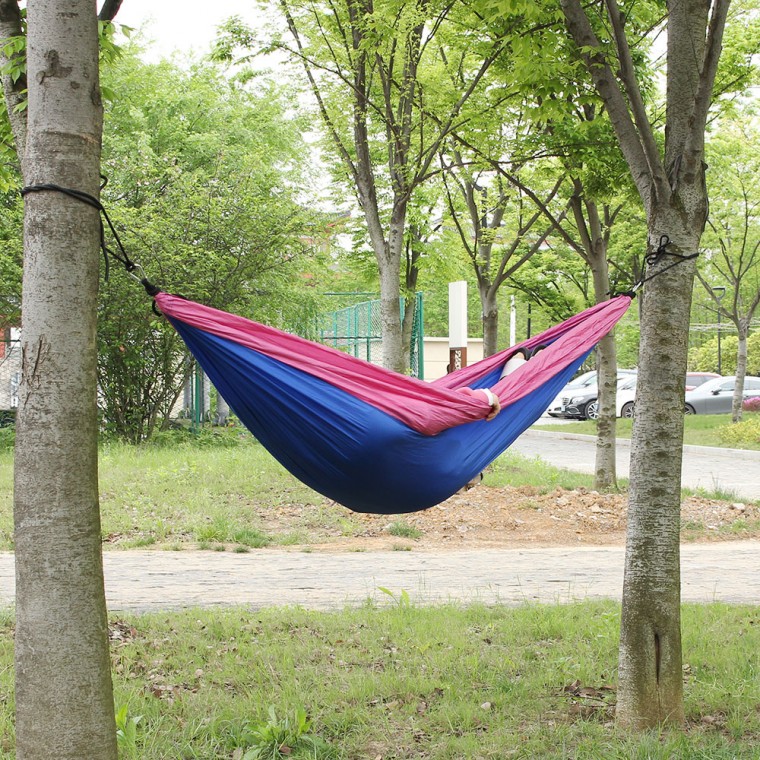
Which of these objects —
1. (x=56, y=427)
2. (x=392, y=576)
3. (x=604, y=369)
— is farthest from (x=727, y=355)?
(x=56, y=427)

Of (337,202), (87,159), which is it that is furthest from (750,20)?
(87,159)

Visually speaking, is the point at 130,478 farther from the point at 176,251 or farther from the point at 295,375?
the point at 295,375

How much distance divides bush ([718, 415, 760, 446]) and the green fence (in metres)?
6.56

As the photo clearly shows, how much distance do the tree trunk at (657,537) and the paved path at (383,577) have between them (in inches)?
84.8

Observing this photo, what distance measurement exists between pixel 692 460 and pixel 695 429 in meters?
4.44

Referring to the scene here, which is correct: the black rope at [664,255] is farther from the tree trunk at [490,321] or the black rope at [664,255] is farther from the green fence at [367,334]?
the green fence at [367,334]

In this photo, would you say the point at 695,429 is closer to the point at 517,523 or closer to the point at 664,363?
the point at 517,523

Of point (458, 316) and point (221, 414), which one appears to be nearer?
point (458, 316)

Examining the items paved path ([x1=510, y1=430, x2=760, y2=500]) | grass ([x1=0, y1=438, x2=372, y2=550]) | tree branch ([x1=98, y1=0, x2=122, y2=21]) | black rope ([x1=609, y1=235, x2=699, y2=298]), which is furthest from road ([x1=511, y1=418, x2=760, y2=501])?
tree branch ([x1=98, y1=0, x2=122, y2=21])

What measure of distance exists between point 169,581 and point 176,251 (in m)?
8.55

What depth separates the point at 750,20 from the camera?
1000 cm

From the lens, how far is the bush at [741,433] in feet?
58.4

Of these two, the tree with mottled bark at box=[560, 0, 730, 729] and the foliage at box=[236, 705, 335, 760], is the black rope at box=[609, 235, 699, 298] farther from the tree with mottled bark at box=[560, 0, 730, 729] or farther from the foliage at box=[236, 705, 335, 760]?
the foliage at box=[236, 705, 335, 760]

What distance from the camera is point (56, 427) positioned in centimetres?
287
